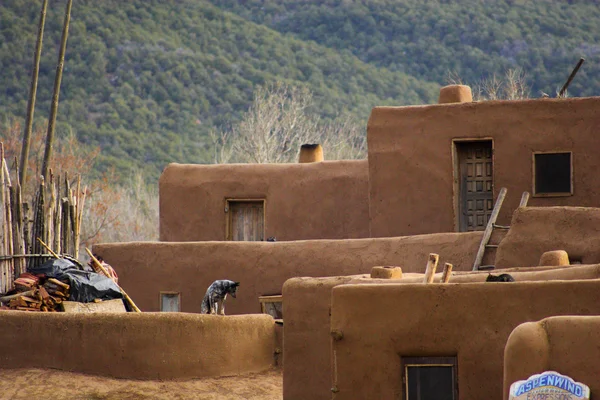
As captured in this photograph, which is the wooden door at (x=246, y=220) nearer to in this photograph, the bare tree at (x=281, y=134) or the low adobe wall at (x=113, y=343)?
the low adobe wall at (x=113, y=343)

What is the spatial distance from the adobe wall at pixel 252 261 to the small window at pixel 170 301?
0.33ft

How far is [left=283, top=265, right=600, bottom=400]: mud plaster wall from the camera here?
1747cm

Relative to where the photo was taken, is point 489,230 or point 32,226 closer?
point 489,230

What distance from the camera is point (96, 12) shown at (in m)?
66.0

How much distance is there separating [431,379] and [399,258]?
22.3ft

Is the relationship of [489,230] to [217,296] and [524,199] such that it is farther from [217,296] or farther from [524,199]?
[217,296]

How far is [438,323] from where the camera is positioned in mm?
14398

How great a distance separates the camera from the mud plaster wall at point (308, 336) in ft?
57.3

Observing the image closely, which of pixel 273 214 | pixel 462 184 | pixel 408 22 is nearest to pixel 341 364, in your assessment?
pixel 462 184

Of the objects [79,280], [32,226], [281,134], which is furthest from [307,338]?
[281,134]

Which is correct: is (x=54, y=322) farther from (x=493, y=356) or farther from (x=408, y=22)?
(x=408, y=22)

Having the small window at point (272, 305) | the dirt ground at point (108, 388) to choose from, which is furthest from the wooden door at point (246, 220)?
the dirt ground at point (108, 388)

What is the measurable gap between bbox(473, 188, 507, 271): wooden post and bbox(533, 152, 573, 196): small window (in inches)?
31.4

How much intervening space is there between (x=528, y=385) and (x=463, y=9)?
62566mm
